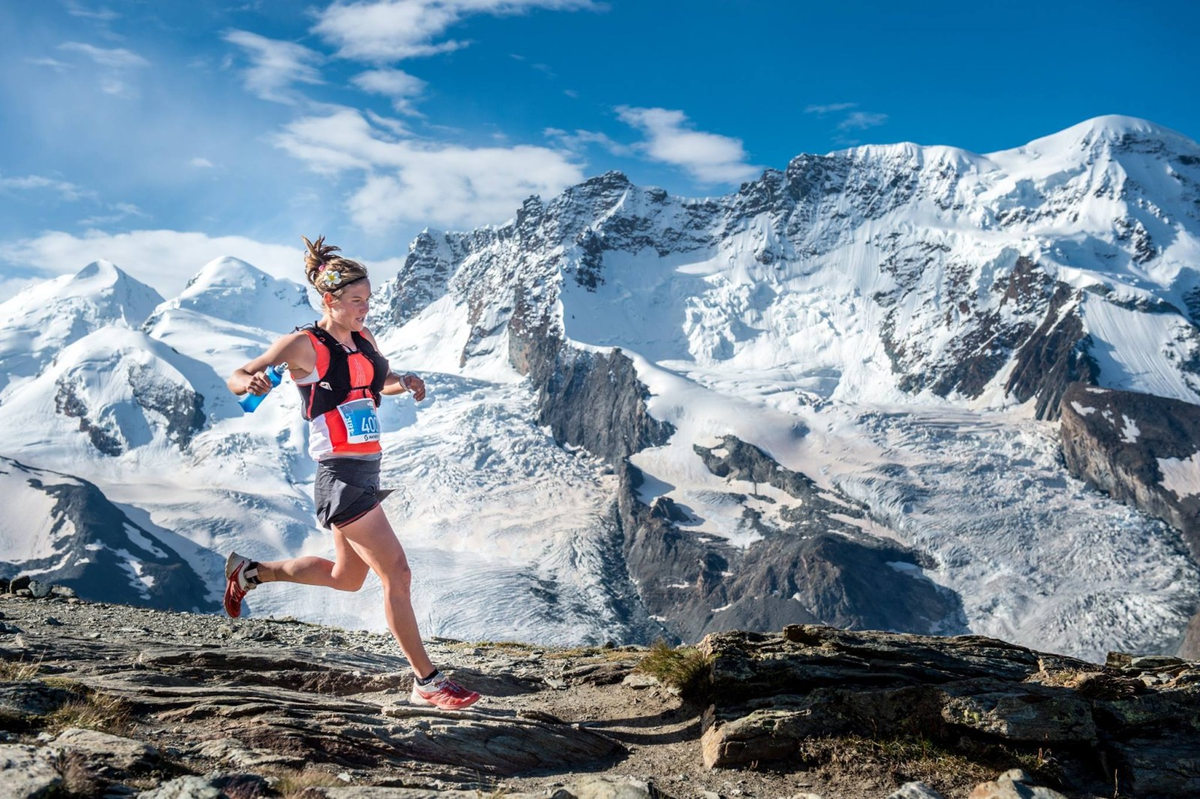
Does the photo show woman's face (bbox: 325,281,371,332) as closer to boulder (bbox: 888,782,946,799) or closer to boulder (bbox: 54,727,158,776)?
boulder (bbox: 54,727,158,776)

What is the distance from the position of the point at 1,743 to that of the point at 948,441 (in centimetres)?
18114

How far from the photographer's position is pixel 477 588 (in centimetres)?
15225

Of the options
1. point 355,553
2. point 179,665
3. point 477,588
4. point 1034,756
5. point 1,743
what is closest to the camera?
point 1,743

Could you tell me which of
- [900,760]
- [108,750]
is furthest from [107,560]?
[900,760]

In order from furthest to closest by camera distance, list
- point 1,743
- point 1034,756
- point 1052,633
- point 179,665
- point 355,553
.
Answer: point 1052,633, point 179,665, point 355,553, point 1034,756, point 1,743

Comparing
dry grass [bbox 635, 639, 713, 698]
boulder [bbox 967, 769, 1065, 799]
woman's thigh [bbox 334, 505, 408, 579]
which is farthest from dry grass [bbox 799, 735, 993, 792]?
woman's thigh [bbox 334, 505, 408, 579]

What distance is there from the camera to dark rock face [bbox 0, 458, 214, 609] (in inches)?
6826

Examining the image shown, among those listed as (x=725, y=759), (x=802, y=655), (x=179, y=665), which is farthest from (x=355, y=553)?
(x=802, y=655)

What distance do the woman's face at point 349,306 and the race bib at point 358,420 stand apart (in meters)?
0.66

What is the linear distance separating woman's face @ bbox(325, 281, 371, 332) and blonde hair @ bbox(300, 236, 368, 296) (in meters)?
0.05

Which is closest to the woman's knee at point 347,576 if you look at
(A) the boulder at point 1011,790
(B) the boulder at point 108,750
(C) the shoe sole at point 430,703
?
(C) the shoe sole at point 430,703

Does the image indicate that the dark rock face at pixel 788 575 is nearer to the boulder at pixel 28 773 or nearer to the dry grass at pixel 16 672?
the dry grass at pixel 16 672

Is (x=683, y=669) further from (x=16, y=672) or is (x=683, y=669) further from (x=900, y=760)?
(x=16, y=672)

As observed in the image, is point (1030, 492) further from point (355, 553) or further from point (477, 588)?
point (355, 553)
